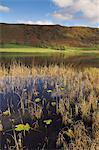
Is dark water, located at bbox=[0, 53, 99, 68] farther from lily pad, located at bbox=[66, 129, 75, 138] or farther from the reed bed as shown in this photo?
lily pad, located at bbox=[66, 129, 75, 138]

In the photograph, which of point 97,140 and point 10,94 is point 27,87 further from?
point 97,140

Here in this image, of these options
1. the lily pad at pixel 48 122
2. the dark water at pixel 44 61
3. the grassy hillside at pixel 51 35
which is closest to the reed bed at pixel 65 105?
the lily pad at pixel 48 122

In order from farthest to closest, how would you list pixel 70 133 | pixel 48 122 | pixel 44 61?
pixel 44 61 < pixel 48 122 < pixel 70 133

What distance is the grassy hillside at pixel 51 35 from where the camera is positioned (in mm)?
96438

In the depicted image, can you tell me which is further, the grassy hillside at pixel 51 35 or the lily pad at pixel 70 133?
the grassy hillside at pixel 51 35

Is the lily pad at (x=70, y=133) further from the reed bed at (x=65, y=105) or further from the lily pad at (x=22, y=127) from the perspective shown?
the lily pad at (x=22, y=127)

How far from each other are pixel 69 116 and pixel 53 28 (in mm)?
104315

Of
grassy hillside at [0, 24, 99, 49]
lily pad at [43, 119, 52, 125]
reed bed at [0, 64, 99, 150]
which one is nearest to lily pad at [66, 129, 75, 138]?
reed bed at [0, 64, 99, 150]

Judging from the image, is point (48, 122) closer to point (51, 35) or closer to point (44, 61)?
point (44, 61)

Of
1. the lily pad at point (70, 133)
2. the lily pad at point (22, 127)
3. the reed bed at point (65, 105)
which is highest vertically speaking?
the reed bed at point (65, 105)

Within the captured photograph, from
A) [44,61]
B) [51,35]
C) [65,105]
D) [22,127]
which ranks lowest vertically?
[44,61]

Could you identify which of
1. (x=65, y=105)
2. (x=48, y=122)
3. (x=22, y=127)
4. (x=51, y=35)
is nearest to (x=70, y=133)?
(x=48, y=122)

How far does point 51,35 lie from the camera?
103 m

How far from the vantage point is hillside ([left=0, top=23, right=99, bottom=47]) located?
3799 inches
